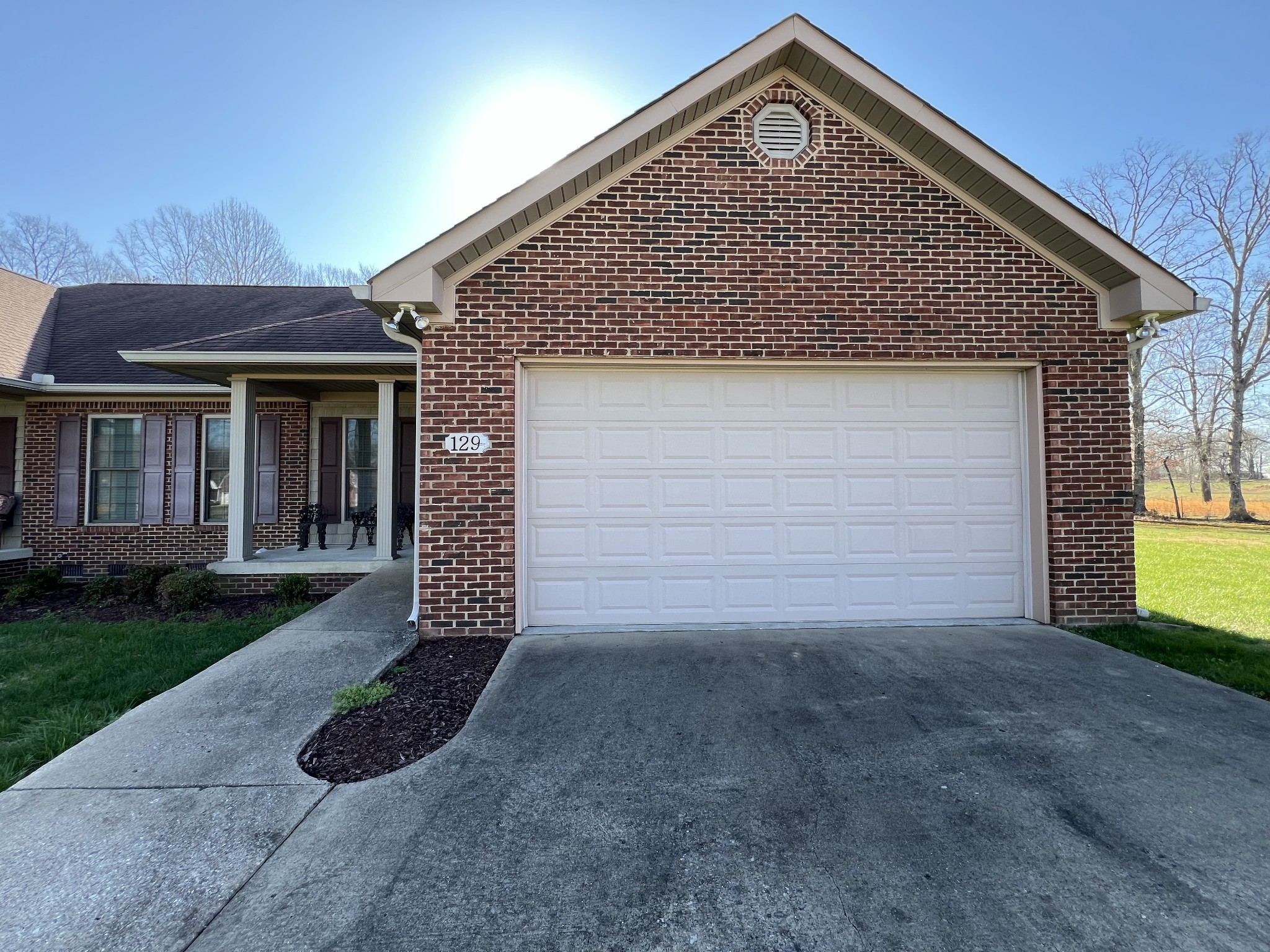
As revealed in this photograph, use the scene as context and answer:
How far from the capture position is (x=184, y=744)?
3584 mm

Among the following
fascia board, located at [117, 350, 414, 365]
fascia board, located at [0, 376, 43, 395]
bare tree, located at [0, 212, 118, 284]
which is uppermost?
bare tree, located at [0, 212, 118, 284]

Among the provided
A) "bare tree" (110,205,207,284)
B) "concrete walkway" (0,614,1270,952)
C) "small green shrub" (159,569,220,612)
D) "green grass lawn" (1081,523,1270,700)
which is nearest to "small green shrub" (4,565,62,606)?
"small green shrub" (159,569,220,612)

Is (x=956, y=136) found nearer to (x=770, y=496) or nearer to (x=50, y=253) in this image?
(x=770, y=496)

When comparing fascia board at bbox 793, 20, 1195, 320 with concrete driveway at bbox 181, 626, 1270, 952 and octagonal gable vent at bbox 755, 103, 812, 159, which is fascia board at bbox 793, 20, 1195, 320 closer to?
octagonal gable vent at bbox 755, 103, 812, 159

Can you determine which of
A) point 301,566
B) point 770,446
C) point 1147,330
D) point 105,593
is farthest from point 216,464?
point 1147,330

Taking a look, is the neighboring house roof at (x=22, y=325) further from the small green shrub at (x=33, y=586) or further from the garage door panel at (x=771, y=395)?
the garage door panel at (x=771, y=395)

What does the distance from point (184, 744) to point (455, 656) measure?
6.12 feet

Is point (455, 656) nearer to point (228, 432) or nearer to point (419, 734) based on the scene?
point (419, 734)

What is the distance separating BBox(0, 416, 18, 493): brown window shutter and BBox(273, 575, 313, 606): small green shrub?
19.5 feet

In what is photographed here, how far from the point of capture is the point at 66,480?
33.0 ft

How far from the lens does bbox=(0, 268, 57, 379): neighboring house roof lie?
9.73 meters

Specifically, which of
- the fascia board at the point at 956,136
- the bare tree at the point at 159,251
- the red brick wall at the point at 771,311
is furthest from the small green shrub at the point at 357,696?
the bare tree at the point at 159,251

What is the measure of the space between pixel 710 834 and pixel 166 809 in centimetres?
267

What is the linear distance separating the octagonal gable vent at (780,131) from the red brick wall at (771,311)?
0.11 m
